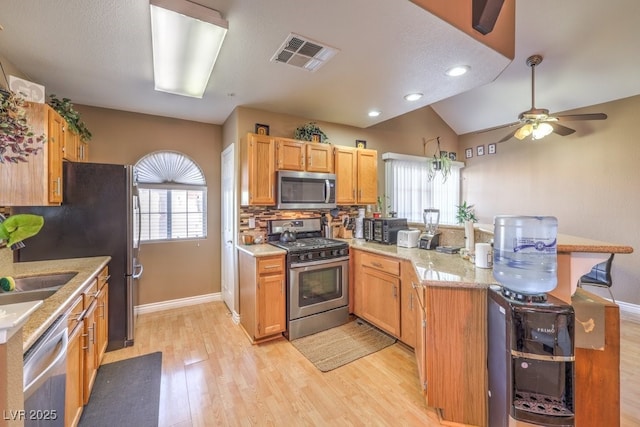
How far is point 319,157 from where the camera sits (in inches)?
135

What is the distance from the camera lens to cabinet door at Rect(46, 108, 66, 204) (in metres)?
2.14

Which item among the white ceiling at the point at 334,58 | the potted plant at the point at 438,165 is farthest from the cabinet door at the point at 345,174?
the potted plant at the point at 438,165

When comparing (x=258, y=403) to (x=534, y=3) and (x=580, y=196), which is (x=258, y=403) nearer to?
(x=534, y=3)

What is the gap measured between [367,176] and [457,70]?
1.78m

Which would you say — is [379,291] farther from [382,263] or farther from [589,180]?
[589,180]

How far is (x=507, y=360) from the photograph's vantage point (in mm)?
1410

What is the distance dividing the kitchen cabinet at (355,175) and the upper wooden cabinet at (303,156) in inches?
6.4

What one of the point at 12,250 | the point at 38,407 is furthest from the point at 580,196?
the point at 12,250

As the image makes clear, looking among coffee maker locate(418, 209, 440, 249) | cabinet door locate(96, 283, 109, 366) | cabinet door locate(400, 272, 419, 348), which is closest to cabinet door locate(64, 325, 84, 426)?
cabinet door locate(96, 283, 109, 366)

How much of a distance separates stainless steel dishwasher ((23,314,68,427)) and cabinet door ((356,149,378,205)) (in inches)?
126

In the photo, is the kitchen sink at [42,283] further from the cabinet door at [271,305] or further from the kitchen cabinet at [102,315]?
the cabinet door at [271,305]

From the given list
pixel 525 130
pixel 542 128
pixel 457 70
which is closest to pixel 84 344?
pixel 457 70

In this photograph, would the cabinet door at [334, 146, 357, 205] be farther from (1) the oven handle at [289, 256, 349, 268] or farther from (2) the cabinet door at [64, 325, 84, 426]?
(2) the cabinet door at [64, 325, 84, 426]
